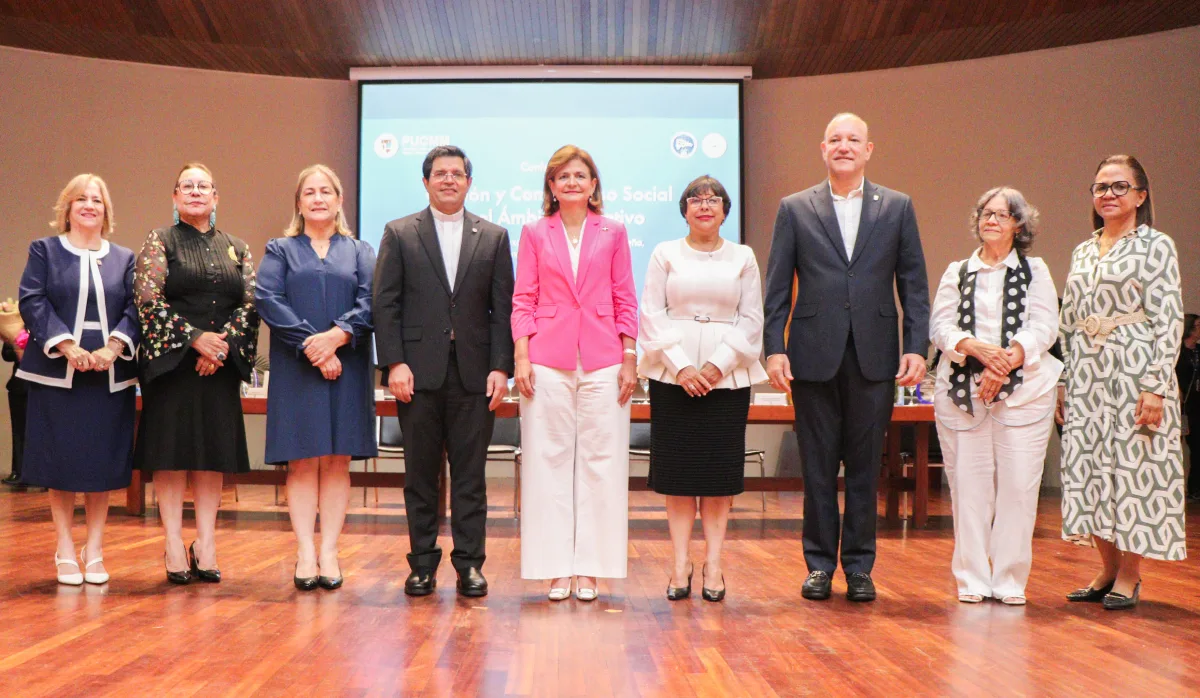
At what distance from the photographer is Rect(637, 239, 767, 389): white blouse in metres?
3.47

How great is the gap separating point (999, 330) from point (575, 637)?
5.93 ft

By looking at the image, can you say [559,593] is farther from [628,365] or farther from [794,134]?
[794,134]

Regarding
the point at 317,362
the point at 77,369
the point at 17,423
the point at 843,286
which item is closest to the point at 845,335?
the point at 843,286

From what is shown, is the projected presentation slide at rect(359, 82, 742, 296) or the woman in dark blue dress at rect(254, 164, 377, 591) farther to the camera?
the projected presentation slide at rect(359, 82, 742, 296)

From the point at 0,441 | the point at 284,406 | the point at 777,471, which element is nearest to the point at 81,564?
the point at 284,406

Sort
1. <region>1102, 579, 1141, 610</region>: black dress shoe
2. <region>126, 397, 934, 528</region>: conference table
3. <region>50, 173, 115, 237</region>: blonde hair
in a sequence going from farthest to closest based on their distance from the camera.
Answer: <region>126, 397, 934, 528</region>: conference table < <region>50, 173, 115, 237</region>: blonde hair < <region>1102, 579, 1141, 610</region>: black dress shoe

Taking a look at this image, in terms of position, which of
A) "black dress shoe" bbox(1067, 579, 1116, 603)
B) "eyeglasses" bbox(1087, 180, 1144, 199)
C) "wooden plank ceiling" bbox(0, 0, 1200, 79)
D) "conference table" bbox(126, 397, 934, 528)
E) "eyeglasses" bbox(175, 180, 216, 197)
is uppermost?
"wooden plank ceiling" bbox(0, 0, 1200, 79)

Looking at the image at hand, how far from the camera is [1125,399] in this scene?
3.49 m

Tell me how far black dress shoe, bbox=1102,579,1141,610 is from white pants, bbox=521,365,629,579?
163cm

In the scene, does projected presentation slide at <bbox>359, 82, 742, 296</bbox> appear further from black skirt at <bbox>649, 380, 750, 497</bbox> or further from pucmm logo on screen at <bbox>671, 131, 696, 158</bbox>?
black skirt at <bbox>649, 380, 750, 497</bbox>

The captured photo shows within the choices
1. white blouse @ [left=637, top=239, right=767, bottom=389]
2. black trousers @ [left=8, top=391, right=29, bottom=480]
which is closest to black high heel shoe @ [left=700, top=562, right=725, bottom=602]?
white blouse @ [left=637, top=239, right=767, bottom=389]

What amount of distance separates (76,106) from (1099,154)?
27.9 feet

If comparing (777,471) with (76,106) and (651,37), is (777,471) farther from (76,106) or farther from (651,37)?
(76,106)

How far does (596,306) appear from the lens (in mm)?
3508
